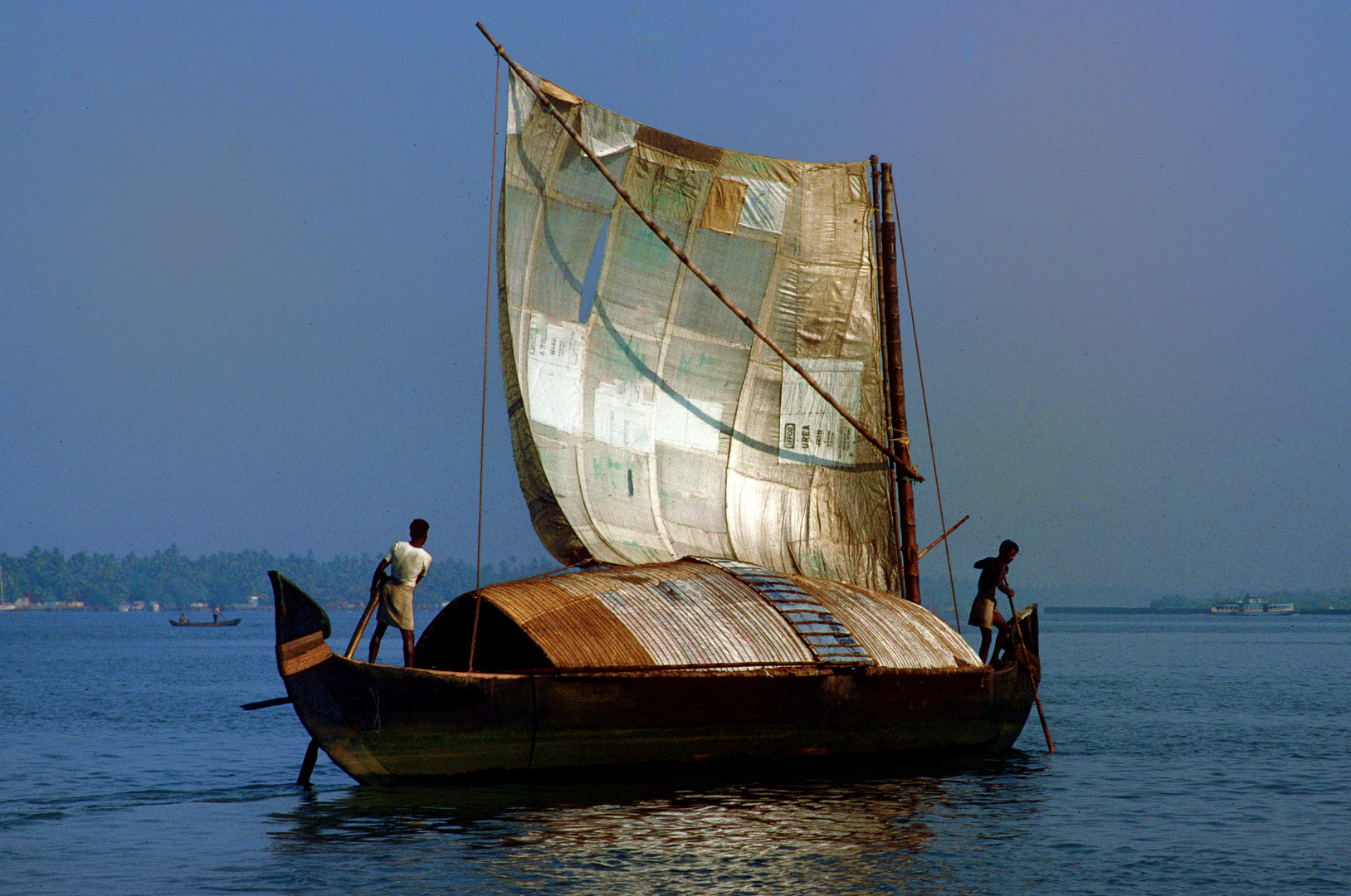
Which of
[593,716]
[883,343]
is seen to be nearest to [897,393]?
[883,343]

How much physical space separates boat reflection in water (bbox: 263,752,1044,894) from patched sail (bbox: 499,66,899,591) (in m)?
5.56

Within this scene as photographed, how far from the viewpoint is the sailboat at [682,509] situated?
682 inches

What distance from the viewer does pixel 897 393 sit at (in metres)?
26.7

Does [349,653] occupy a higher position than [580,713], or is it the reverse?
[349,653]

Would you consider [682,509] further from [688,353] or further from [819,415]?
[819,415]

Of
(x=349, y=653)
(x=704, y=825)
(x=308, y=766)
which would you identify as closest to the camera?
(x=704, y=825)

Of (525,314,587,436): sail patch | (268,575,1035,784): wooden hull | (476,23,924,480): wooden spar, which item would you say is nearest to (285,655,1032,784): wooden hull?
(268,575,1035,784): wooden hull

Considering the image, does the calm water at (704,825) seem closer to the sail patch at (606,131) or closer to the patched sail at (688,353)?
the patched sail at (688,353)

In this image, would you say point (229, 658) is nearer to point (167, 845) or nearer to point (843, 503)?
point (843, 503)

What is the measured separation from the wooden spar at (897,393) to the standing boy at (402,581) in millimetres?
11118

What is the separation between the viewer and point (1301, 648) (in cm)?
8944

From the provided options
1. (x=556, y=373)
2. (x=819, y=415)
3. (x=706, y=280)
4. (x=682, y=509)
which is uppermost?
(x=706, y=280)

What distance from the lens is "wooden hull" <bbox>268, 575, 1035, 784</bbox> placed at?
16469 millimetres

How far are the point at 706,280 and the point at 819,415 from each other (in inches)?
143
